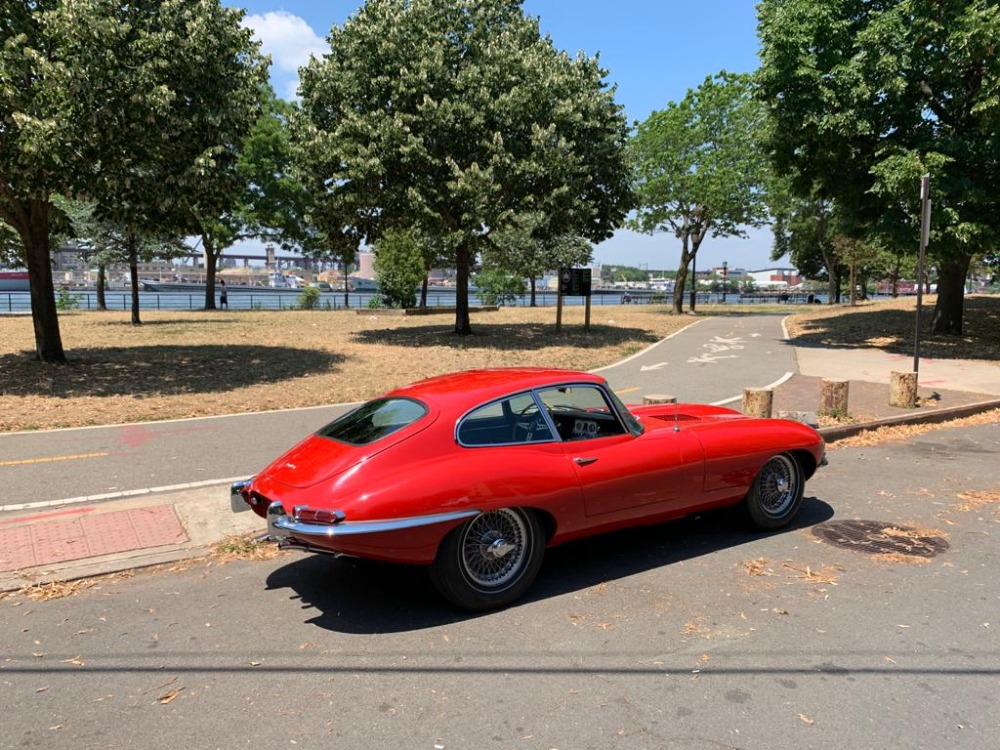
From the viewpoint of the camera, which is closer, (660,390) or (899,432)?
(899,432)

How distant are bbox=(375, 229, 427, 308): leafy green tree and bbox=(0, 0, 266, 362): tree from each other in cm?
2179

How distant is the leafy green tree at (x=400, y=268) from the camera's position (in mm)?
35875

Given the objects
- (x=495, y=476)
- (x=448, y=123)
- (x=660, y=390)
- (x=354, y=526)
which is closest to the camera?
(x=354, y=526)

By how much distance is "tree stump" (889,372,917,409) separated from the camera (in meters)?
10.6

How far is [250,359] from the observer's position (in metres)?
15.7

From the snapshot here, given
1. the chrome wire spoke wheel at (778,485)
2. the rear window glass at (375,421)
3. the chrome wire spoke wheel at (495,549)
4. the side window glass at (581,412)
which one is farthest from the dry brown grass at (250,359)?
the chrome wire spoke wheel at (778,485)

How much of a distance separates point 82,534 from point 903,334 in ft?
73.5

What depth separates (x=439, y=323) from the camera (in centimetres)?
2691

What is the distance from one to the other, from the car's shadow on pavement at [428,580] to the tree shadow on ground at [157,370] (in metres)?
7.90

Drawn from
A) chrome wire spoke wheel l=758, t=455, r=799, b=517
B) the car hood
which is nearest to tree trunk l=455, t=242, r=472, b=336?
chrome wire spoke wheel l=758, t=455, r=799, b=517

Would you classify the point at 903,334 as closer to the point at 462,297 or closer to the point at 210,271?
the point at 462,297

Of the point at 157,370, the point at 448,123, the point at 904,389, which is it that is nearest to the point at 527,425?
the point at 904,389

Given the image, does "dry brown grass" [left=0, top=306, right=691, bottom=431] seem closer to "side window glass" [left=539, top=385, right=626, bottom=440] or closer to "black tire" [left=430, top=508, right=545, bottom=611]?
"side window glass" [left=539, top=385, right=626, bottom=440]

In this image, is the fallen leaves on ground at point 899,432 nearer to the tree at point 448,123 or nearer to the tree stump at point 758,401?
the tree stump at point 758,401
